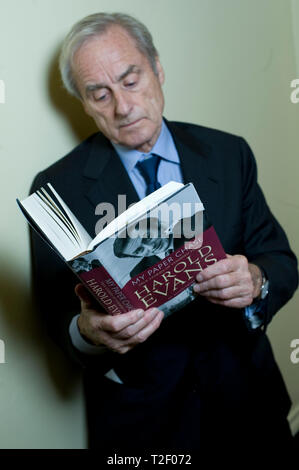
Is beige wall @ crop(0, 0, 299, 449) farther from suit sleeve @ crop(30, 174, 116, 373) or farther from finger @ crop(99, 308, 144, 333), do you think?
finger @ crop(99, 308, 144, 333)

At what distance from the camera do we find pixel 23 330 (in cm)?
126

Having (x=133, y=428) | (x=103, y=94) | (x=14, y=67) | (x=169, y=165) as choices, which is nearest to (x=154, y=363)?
(x=133, y=428)

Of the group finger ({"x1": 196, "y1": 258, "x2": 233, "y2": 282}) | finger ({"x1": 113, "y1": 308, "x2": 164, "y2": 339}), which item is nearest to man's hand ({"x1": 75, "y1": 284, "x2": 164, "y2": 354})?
finger ({"x1": 113, "y1": 308, "x2": 164, "y2": 339})

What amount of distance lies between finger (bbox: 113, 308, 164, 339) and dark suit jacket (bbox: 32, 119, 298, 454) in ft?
0.84

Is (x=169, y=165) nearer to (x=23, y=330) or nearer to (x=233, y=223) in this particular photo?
(x=233, y=223)

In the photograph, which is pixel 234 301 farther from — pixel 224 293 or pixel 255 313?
pixel 255 313

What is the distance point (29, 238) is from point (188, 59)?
0.86 m

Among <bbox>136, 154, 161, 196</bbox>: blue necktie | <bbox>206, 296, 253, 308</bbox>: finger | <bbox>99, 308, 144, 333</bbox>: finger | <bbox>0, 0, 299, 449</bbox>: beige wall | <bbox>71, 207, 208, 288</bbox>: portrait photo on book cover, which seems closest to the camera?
<bbox>71, 207, 208, 288</bbox>: portrait photo on book cover

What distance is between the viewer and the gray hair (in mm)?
1228

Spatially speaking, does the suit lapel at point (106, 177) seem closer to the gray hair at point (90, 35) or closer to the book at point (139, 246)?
the gray hair at point (90, 35)

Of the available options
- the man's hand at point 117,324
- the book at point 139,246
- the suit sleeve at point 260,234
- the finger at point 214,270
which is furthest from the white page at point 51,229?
the suit sleeve at point 260,234

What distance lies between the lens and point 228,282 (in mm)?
1045

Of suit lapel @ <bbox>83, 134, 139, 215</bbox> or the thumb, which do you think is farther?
suit lapel @ <bbox>83, 134, 139, 215</bbox>

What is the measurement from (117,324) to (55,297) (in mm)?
355
